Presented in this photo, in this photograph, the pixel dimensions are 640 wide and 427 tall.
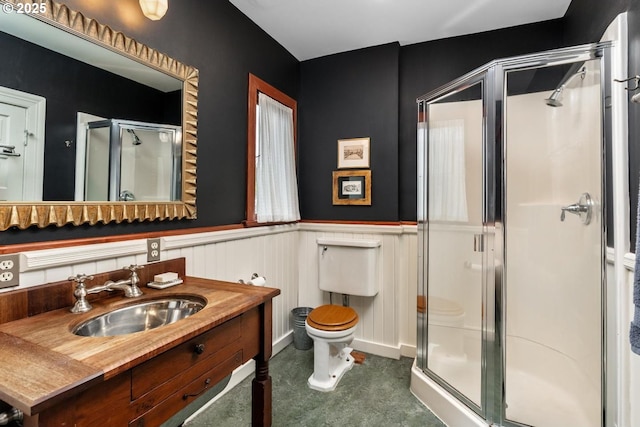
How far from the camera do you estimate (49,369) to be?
0.69 m

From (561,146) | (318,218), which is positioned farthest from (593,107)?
(318,218)

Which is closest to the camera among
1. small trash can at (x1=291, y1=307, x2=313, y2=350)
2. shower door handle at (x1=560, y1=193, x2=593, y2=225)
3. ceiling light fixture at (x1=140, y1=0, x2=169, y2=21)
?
ceiling light fixture at (x1=140, y1=0, x2=169, y2=21)

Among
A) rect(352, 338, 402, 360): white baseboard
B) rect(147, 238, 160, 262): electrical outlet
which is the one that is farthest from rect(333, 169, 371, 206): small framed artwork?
rect(147, 238, 160, 262): electrical outlet

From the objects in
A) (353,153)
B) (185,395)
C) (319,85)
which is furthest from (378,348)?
(319,85)

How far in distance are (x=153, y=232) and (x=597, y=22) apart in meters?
2.49

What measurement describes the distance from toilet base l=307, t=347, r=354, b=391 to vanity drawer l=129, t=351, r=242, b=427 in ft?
3.29

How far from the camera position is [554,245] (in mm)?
1981

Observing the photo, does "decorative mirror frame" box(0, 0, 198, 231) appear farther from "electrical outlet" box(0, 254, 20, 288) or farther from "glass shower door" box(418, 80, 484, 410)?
"glass shower door" box(418, 80, 484, 410)

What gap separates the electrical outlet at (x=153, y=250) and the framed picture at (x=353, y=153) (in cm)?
158

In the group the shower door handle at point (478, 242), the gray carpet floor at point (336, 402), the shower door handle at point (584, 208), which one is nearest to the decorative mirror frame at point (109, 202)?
the gray carpet floor at point (336, 402)

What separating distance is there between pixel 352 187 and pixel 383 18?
1227 mm

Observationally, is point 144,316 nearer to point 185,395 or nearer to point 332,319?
point 185,395

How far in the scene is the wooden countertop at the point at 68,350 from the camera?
2.02 feet

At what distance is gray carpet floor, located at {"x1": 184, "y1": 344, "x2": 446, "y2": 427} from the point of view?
169cm
